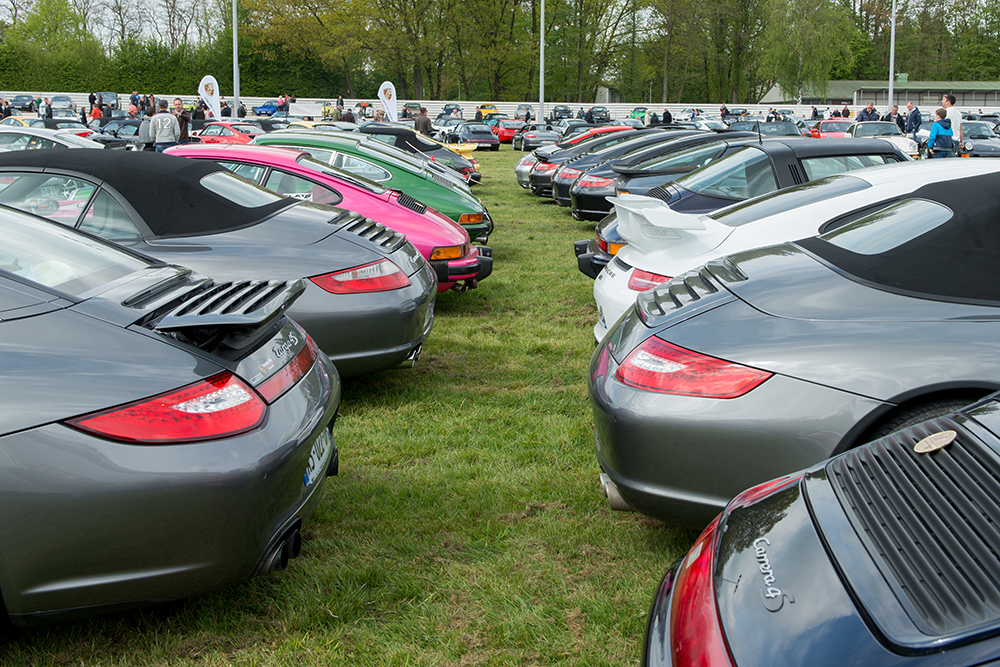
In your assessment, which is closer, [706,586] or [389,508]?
[706,586]

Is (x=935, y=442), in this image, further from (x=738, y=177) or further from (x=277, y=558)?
(x=738, y=177)

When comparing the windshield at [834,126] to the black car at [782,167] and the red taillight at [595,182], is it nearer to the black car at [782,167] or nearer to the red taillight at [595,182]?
the red taillight at [595,182]

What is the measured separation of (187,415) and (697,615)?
1585mm

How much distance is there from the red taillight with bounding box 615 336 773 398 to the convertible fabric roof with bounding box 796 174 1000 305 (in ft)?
2.31

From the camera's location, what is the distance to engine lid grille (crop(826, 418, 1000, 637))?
4.42 ft

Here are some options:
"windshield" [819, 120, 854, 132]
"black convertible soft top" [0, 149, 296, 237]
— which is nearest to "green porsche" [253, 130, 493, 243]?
"black convertible soft top" [0, 149, 296, 237]

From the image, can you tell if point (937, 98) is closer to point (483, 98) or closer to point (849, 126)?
point (483, 98)

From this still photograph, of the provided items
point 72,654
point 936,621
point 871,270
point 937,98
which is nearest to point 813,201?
point 871,270

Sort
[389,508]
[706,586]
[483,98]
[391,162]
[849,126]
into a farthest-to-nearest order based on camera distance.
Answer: [483,98] → [849,126] → [391,162] → [389,508] → [706,586]

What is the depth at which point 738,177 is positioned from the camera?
696 centimetres

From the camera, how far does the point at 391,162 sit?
930 cm

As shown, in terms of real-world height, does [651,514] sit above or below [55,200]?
below

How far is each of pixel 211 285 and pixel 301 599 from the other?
1.27 m

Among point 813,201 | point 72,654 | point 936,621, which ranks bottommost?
point 72,654
